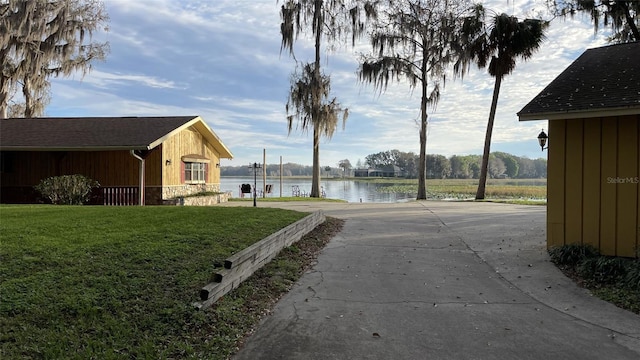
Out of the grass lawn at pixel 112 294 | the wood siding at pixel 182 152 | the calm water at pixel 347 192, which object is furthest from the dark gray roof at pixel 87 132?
the calm water at pixel 347 192

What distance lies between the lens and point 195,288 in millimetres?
4266

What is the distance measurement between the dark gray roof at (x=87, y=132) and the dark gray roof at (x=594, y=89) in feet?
42.4

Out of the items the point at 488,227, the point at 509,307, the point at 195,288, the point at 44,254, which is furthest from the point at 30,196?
the point at 509,307

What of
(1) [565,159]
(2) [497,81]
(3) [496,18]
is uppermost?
(3) [496,18]

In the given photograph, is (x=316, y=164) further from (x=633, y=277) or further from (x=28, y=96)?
(x=633, y=277)

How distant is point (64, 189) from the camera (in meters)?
13.9

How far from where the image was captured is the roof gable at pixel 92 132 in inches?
595

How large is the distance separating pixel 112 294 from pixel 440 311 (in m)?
3.33

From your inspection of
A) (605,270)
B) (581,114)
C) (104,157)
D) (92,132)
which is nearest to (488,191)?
(104,157)

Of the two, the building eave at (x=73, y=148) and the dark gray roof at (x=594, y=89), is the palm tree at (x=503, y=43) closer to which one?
the dark gray roof at (x=594, y=89)

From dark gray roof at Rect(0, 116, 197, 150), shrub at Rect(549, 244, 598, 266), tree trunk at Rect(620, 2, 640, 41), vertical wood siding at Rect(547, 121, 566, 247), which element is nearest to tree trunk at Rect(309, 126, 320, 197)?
dark gray roof at Rect(0, 116, 197, 150)

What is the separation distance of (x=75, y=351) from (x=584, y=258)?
21.7 feet

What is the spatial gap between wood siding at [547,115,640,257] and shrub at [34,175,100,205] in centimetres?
1440

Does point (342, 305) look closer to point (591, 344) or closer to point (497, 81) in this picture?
point (591, 344)
